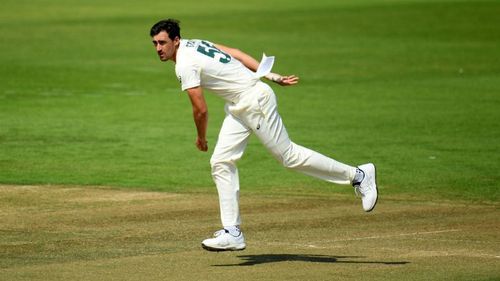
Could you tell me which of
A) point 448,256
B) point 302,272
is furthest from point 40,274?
point 448,256

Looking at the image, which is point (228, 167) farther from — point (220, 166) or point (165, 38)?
point (165, 38)

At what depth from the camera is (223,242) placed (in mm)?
12656

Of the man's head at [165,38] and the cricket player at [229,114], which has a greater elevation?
the man's head at [165,38]

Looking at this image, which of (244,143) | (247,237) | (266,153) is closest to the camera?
(244,143)

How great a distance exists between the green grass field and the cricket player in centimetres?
51

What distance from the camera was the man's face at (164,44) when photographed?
41.5ft

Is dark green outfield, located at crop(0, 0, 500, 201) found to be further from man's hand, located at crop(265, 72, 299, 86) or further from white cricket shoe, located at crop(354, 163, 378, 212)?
man's hand, located at crop(265, 72, 299, 86)

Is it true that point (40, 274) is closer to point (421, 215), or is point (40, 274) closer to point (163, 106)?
point (421, 215)

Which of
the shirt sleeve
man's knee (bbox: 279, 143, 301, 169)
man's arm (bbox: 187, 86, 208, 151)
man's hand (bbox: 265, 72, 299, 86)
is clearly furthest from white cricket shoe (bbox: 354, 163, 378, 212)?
the shirt sleeve

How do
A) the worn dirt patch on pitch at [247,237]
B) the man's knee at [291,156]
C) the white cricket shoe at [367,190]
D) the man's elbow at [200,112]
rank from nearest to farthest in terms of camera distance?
the worn dirt patch on pitch at [247,237] < the man's elbow at [200,112] < the man's knee at [291,156] < the white cricket shoe at [367,190]

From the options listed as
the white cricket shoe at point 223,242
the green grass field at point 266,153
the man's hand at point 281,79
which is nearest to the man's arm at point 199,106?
the man's hand at point 281,79

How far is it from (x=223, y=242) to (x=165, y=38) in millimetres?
1915

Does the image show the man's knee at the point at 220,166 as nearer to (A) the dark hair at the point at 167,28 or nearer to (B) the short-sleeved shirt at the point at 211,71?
(B) the short-sleeved shirt at the point at 211,71

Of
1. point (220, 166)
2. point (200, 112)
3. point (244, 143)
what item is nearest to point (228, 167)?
point (220, 166)
